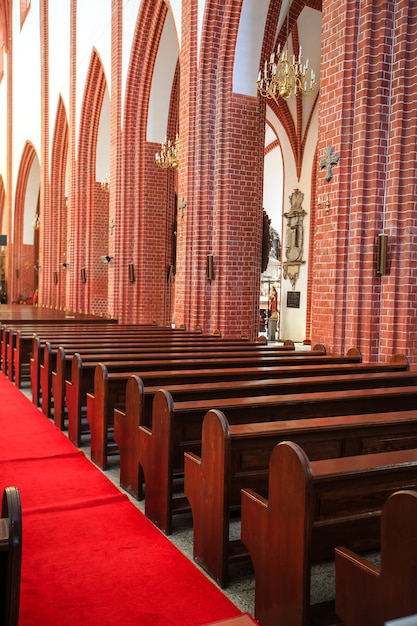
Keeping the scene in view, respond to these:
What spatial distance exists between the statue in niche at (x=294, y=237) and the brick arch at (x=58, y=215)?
786 centimetres

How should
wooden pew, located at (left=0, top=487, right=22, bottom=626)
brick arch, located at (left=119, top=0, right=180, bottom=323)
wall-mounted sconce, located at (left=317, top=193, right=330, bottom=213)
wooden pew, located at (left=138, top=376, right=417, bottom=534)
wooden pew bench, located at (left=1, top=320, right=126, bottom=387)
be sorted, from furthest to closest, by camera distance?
1. brick arch, located at (left=119, top=0, right=180, bottom=323)
2. wooden pew bench, located at (left=1, top=320, right=126, bottom=387)
3. wall-mounted sconce, located at (left=317, top=193, right=330, bottom=213)
4. wooden pew, located at (left=138, top=376, right=417, bottom=534)
5. wooden pew, located at (left=0, top=487, right=22, bottom=626)

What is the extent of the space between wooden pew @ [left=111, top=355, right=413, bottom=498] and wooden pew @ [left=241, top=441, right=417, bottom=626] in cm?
143

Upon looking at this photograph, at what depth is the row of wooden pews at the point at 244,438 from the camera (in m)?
2.33

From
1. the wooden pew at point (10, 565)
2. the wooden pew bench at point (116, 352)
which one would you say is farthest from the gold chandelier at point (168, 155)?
the wooden pew at point (10, 565)

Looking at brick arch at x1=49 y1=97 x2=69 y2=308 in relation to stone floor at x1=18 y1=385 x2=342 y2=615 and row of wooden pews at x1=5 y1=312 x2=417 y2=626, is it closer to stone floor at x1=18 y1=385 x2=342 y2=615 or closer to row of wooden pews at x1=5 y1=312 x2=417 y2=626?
row of wooden pews at x1=5 y1=312 x2=417 y2=626

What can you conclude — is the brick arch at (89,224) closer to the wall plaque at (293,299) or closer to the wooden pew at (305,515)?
the wall plaque at (293,299)

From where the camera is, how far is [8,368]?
29.9 feet

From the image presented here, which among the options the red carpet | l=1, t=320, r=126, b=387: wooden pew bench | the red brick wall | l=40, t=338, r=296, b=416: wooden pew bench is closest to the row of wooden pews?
the red carpet

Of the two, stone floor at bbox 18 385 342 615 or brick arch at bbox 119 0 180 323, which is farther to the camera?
brick arch at bbox 119 0 180 323

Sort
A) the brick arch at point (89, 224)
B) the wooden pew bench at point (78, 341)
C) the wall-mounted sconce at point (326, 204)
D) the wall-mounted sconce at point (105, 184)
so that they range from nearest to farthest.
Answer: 1. the wall-mounted sconce at point (326, 204)
2. the wooden pew bench at point (78, 341)
3. the wall-mounted sconce at point (105, 184)
4. the brick arch at point (89, 224)

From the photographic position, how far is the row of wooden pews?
2332mm

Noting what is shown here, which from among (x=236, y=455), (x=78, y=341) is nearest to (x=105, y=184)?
(x=78, y=341)

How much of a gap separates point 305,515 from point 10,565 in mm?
1057

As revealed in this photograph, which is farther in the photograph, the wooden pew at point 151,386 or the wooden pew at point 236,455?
the wooden pew at point 151,386
